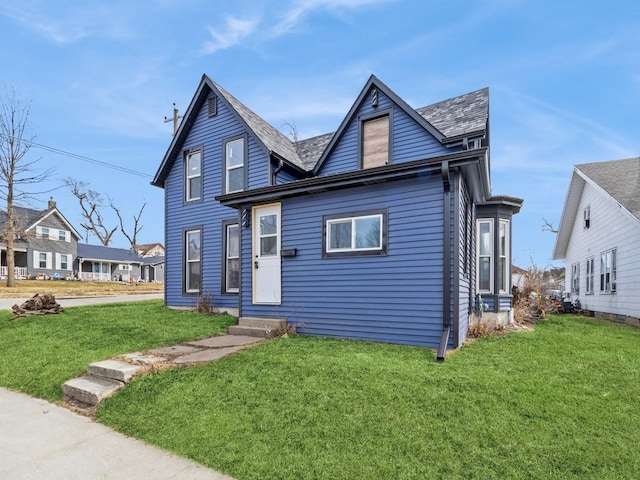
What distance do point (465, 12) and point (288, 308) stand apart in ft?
31.3

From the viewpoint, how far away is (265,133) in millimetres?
11352

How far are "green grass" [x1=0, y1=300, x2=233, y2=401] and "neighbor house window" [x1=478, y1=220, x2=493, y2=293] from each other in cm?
663

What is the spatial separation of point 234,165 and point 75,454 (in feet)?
29.3

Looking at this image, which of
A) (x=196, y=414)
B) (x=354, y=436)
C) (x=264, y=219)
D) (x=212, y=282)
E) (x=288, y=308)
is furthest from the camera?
(x=212, y=282)

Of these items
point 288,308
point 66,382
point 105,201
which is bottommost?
point 66,382

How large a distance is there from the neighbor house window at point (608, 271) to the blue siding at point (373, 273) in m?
10.2

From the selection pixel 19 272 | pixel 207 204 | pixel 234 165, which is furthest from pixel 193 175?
pixel 19 272

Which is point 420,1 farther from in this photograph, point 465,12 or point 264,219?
point 264,219

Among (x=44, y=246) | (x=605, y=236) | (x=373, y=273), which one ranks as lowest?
(x=373, y=273)

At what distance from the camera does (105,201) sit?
44.2 meters

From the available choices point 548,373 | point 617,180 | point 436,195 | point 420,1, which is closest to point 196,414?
point 548,373

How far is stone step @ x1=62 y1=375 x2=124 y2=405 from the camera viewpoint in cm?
439

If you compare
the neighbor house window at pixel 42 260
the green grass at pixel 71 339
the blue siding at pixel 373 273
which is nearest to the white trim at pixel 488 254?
the blue siding at pixel 373 273

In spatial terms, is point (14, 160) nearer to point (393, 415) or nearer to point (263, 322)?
point (263, 322)
